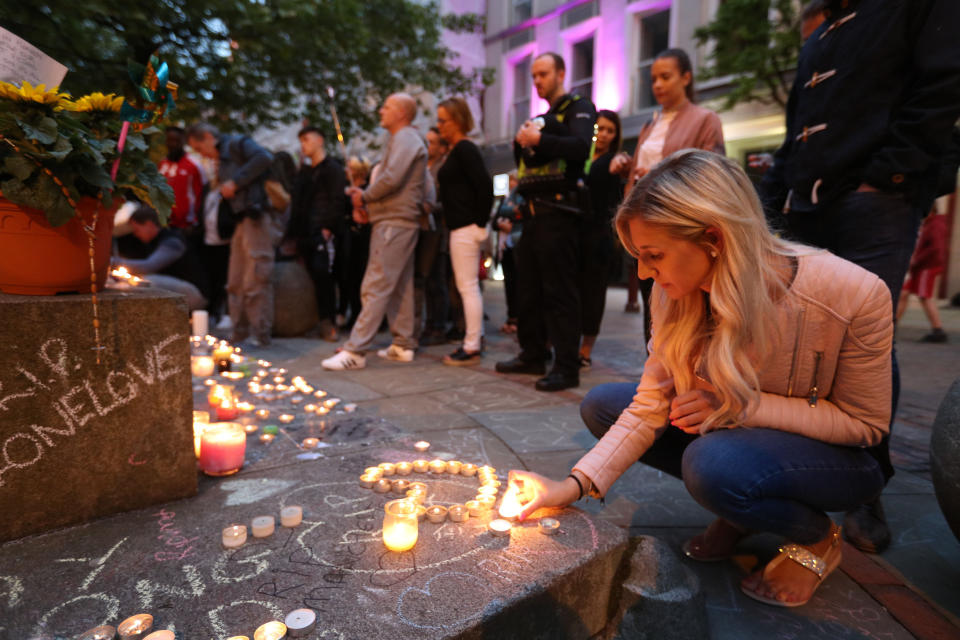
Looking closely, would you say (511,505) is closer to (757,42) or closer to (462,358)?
(462,358)

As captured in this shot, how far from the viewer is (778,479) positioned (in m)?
1.50

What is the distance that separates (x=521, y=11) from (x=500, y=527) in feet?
62.3

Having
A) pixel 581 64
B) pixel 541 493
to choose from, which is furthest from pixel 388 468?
pixel 581 64

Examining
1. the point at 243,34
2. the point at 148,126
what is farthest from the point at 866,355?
the point at 243,34

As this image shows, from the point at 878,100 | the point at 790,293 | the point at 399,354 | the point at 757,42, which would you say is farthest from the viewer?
the point at 757,42

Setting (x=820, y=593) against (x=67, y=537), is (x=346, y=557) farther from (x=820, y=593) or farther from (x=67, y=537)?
(x=820, y=593)

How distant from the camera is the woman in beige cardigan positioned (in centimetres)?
314

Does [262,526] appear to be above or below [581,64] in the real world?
below

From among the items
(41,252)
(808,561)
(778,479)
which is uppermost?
(41,252)

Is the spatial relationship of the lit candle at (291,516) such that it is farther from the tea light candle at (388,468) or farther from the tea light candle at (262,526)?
the tea light candle at (388,468)

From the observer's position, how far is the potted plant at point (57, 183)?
5.00 feet

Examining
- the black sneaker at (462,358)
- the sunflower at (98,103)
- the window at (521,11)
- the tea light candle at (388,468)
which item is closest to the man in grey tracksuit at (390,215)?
the black sneaker at (462,358)

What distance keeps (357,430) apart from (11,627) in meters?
1.61

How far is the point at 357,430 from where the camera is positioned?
9.13 ft
